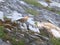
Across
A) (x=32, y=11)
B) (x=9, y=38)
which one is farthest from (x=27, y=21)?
(x=32, y=11)

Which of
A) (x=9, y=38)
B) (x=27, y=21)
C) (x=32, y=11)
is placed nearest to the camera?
(x=9, y=38)

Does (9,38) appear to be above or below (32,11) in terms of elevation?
above

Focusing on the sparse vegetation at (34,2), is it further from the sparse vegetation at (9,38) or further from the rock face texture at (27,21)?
the sparse vegetation at (9,38)

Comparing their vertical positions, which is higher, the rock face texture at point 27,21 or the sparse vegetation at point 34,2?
the rock face texture at point 27,21

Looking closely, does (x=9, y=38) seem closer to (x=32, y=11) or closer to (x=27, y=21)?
(x=27, y=21)

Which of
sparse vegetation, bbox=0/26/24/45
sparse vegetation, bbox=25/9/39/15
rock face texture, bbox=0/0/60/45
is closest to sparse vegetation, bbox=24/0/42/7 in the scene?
rock face texture, bbox=0/0/60/45

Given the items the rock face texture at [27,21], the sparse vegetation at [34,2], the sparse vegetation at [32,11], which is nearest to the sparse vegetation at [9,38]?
Answer: the rock face texture at [27,21]

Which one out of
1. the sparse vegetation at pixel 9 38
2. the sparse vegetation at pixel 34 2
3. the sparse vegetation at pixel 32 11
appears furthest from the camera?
the sparse vegetation at pixel 34 2

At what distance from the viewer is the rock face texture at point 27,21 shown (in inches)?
440

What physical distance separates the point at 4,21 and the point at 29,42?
4.94ft

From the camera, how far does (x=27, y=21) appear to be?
12.5 metres

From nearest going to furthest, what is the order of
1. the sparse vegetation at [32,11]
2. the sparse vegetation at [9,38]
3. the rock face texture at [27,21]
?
the sparse vegetation at [9,38] < the rock face texture at [27,21] < the sparse vegetation at [32,11]

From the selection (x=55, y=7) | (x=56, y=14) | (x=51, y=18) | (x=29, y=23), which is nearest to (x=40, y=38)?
(x=29, y=23)

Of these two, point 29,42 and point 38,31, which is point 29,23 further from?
point 29,42
